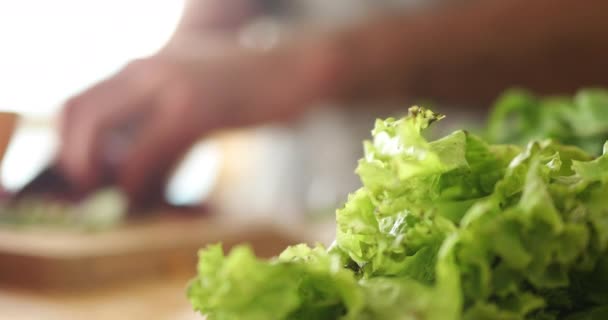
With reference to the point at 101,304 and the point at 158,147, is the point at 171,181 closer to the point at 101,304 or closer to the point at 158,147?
the point at 158,147

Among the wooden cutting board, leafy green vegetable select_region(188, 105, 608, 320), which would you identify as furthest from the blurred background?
leafy green vegetable select_region(188, 105, 608, 320)

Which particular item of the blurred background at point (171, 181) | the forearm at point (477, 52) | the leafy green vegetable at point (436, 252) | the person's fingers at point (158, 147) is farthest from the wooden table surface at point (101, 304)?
the forearm at point (477, 52)

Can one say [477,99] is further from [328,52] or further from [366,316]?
[366,316]

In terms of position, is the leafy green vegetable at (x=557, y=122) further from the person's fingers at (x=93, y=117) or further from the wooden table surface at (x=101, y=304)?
the person's fingers at (x=93, y=117)

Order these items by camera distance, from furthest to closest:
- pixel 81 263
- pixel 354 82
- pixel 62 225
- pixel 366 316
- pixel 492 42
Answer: pixel 354 82 < pixel 492 42 < pixel 62 225 < pixel 81 263 < pixel 366 316

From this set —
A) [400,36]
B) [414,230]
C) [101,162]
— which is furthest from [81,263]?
[400,36]

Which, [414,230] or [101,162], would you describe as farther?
[101,162]
